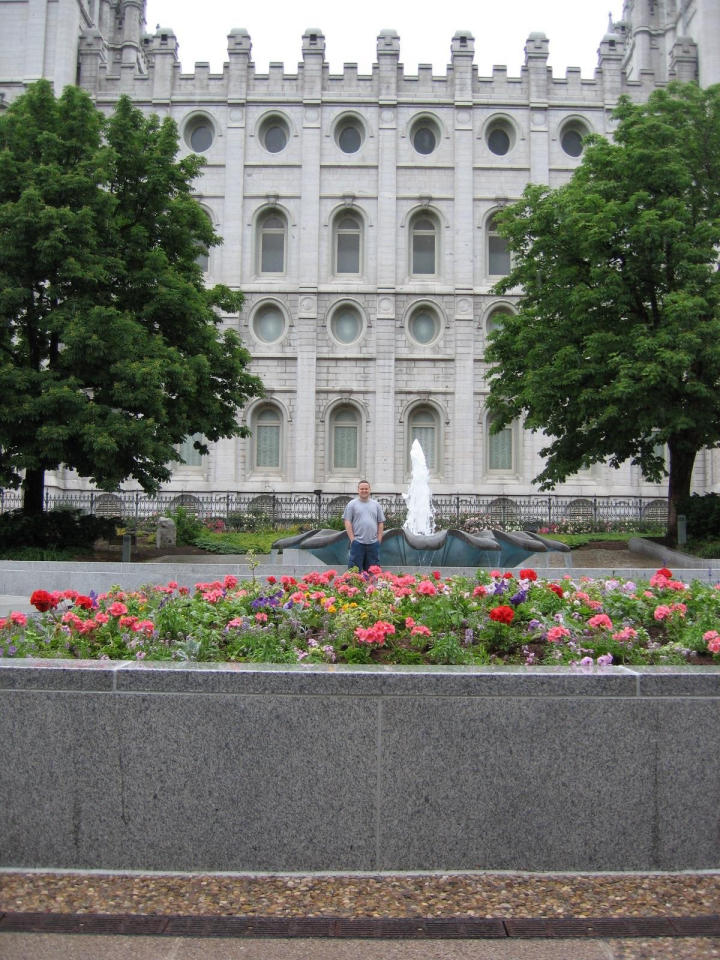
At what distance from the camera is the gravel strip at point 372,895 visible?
4.19 meters

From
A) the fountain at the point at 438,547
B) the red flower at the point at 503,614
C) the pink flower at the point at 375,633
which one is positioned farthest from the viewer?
the fountain at the point at 438,547

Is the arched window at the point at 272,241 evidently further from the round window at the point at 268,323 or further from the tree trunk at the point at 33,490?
the tree trunk at the point at 33,490

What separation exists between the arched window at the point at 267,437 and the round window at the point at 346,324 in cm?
444

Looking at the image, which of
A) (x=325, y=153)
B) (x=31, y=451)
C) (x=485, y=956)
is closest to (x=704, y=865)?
(x=485, y=956)

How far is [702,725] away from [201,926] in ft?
8.88

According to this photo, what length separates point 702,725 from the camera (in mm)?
4688

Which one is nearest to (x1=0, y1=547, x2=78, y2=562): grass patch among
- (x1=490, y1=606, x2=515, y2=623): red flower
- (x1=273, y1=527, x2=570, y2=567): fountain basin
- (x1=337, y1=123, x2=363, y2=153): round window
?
(x1=273, y1=527, x2=570, y2=567): fountain basin

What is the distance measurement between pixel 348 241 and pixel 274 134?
6.19 m

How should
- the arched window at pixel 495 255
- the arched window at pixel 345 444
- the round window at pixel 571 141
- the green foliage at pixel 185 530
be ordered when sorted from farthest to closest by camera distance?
the round window at pixel 571 141 → the arched window at pixel 495 255 → the arched window at pixel 345 444 → the green foliage at pixel 185 530

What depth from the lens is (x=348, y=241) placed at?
41062 millimetres

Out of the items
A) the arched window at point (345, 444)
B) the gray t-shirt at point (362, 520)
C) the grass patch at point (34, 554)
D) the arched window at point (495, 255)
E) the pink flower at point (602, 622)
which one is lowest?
the grass patch at point (34, 554)

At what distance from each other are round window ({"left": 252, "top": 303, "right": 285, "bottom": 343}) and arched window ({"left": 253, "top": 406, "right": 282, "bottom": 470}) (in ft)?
10.6

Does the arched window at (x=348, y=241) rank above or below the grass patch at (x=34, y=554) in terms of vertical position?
above

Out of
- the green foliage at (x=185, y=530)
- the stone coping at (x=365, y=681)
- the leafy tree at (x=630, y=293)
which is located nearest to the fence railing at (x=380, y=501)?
the green foliage at (x=185, y=530)
